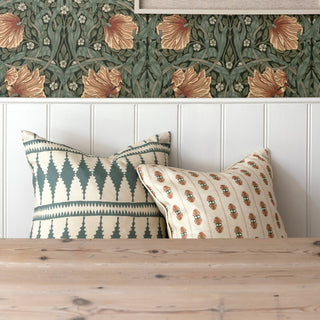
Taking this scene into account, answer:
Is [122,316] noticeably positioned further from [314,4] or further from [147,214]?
[314,4]

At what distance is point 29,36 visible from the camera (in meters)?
1.82

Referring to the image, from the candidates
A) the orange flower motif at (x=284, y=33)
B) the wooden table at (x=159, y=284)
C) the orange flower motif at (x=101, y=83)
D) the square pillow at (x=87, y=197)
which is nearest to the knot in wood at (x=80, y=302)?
the wooden table at (x=159, y=284)

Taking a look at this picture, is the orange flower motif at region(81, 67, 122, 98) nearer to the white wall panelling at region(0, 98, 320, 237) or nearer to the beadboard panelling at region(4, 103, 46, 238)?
the white wall panelling at region(0, 98, 320, 237)

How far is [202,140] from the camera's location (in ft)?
6.00

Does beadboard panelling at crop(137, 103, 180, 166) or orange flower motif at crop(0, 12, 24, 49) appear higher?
orange flower motif at crop(0, 12, 24, 49)

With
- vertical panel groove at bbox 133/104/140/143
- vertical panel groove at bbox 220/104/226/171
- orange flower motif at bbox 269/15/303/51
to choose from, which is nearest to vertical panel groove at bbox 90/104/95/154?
vertical panel groove at bbox 133/104/140/143

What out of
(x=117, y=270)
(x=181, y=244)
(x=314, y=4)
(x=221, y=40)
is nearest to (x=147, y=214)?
(x=181, y=244)

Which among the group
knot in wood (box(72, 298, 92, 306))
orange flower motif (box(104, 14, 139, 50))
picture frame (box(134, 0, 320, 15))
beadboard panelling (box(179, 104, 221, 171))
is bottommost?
knot in wood (box(72, 298, 92, 306))

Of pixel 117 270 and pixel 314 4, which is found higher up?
pixel 314 4

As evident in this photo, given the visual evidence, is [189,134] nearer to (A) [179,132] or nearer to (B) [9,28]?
(A) [179,132]

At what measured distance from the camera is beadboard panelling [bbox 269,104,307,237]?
1.83 m

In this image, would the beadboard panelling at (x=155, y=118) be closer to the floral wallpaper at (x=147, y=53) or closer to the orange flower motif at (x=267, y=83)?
the floral wallpaper at (x=147, y=53)

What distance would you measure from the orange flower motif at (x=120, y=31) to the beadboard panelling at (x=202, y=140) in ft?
1.41

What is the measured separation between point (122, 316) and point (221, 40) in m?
1.41
